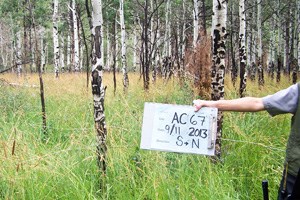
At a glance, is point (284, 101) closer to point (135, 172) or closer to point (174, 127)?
point (174, 127)

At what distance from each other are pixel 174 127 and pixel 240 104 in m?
0.45

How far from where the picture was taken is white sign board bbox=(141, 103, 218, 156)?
231cm

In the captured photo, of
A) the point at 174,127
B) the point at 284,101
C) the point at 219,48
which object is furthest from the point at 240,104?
the point at 219,48

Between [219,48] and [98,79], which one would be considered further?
[219,48]

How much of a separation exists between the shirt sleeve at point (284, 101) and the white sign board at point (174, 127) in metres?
0.44

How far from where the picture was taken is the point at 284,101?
1885mm

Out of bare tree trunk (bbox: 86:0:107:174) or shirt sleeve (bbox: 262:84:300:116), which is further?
bare tree trunk (bbox: 86:0:107:174)

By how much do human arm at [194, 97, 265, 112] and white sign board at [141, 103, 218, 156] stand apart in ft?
0.17

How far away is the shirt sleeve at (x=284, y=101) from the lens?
186cm

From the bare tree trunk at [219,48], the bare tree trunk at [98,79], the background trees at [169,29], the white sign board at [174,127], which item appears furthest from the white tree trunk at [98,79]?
the background trees at [169,29]

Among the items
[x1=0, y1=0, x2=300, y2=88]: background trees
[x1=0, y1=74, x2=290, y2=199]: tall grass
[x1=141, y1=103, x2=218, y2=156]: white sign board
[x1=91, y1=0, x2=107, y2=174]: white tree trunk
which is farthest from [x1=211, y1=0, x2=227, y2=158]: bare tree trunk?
[x1=0, y1=0, x2=300, y2=88]: background trees

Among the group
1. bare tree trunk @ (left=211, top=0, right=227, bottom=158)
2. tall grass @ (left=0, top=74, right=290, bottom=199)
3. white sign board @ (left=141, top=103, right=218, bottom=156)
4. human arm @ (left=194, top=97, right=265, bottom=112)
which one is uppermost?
bare tree trunk @ (left=211, top=0, right=227, bottom=158)

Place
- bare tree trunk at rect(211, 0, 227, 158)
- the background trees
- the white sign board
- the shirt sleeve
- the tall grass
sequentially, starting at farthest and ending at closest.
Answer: the background trees < bare tree trunk at rect(211, 0, 227, 158) < the tall grass < the white sign board < the shirt sleeve

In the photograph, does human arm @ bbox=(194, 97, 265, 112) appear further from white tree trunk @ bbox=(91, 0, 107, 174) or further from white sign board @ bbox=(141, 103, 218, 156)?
white tree trunk @ bbox=(91, 0, 107, 174)
